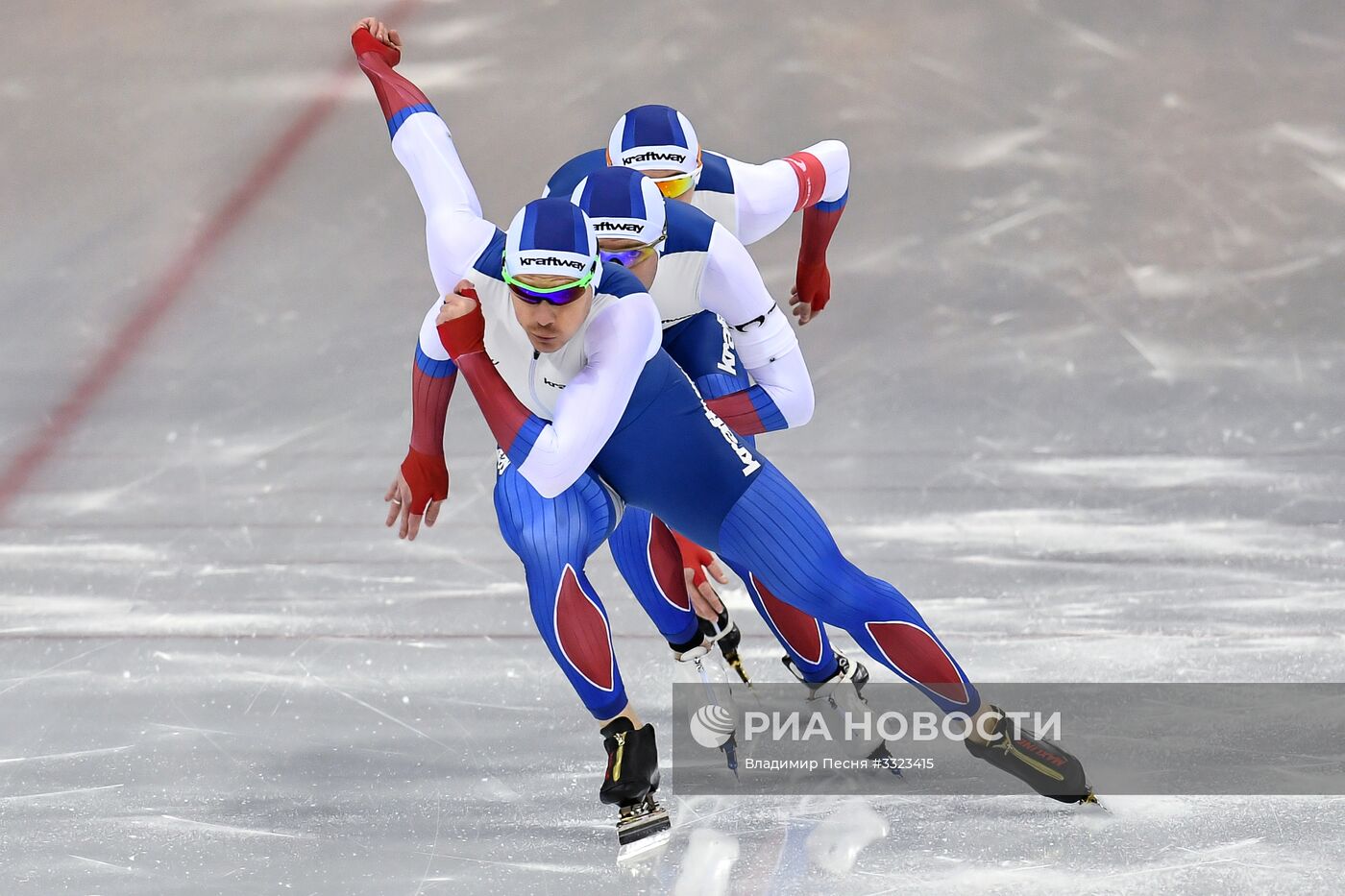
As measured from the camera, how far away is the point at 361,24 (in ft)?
11.9

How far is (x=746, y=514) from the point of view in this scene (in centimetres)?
303

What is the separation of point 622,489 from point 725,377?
21.2 inches

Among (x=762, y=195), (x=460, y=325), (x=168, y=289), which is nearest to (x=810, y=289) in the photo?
(x=762, y=195)

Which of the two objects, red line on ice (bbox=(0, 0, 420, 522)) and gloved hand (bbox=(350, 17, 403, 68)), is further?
red line on ice (bbox=(0, 0, 420, 522))

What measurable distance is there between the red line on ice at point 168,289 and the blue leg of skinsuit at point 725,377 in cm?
323

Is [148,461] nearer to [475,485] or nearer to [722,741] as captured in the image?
[475,485]

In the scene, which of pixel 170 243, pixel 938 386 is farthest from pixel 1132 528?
pixel 170 243

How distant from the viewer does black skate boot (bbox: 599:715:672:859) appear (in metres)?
3.09

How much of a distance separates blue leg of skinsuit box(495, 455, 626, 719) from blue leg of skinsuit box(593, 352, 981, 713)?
127 millimetres

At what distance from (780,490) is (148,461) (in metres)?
3.81

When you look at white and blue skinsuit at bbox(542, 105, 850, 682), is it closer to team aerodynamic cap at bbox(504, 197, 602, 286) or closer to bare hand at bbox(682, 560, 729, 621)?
bare hand at bbox(682, 560, 729, 621)

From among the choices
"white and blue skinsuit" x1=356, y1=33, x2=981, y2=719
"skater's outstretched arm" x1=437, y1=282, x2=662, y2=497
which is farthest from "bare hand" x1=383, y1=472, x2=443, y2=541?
"skater's outstretched arm" x1=437, y1=282, x2=662, y2=497

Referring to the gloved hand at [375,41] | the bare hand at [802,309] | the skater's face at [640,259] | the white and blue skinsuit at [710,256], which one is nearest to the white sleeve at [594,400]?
the skater's face at [640,259]

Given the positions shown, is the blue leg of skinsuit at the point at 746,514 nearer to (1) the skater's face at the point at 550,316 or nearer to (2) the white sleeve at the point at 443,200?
(1) the skater's face at the point at 550,316
